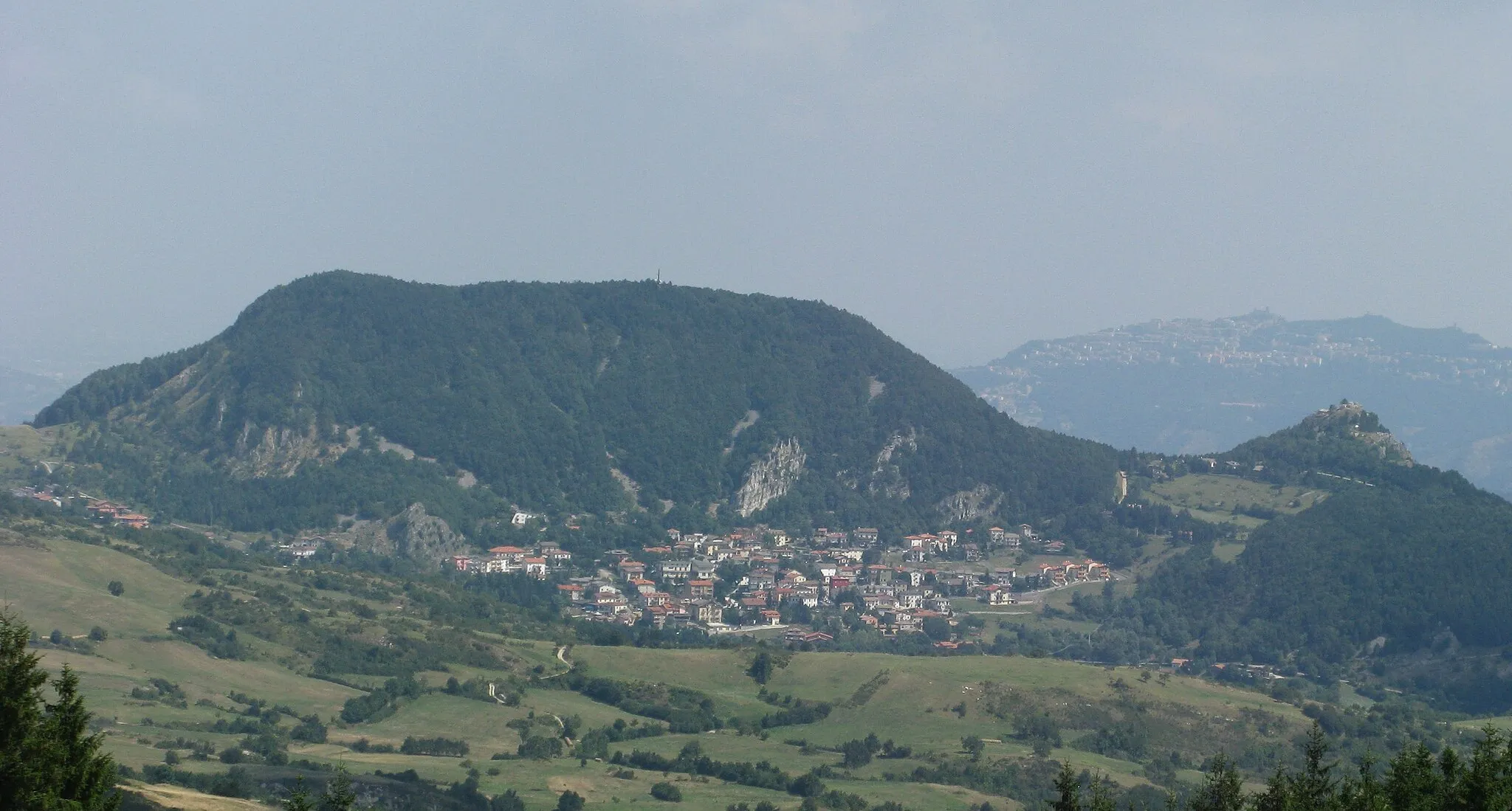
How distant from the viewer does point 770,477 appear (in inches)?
7692

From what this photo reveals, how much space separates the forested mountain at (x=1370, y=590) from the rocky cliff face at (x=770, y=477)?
4819 cm

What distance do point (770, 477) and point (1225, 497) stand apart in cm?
4849

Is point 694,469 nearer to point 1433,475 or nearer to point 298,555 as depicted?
point 298,555

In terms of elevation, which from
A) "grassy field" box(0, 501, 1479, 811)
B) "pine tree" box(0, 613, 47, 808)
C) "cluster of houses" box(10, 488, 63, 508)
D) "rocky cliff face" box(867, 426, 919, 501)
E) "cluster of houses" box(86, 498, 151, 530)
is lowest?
"grassy field" box(0, 501, 1479, 811)

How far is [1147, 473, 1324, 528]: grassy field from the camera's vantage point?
171500 millimetres

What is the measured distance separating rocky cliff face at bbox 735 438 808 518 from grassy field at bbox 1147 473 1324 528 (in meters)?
38.8

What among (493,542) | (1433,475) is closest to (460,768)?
(493,542)

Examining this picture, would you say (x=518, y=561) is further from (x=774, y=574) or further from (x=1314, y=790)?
(x=1314, y=790)

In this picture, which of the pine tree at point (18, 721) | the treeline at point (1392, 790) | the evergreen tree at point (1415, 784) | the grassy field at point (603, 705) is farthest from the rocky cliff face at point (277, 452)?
the pine tree at point (18, 721)

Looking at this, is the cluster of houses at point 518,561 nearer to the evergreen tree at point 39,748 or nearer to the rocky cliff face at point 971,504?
the rocky cliff face at point 971,504

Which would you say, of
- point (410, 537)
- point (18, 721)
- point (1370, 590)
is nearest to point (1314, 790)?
point (18, 721)

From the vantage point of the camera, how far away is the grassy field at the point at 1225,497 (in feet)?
563

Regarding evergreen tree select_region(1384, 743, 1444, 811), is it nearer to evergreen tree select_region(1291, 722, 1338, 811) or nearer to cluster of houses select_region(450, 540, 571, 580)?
evergreen tree select_region(1291, 722, 1338, 811)

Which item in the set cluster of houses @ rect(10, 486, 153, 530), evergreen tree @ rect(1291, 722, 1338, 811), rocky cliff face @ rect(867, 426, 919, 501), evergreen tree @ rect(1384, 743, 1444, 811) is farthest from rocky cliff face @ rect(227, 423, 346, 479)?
evergreen tree @ rect(1384, 743, 1444, 811)
